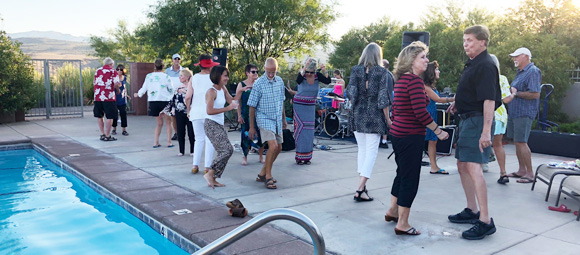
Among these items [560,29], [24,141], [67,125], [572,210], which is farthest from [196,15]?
[572,210]

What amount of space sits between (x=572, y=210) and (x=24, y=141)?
9634 mm

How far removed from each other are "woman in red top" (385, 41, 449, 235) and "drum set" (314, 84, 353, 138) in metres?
6.13

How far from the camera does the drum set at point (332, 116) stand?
1079 cm

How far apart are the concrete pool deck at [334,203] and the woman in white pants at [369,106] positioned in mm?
470

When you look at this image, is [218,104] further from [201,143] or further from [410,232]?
[410,232]

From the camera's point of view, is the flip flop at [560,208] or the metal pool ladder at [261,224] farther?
the flip flop at [560,208]

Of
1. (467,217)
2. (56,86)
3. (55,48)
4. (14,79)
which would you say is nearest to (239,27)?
(56,86)

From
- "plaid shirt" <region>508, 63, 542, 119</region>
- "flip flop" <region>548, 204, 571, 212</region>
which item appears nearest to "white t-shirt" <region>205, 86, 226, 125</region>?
"plaid shirt" <region>508, 63, 542, 119</region>

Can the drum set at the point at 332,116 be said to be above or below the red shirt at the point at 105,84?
below

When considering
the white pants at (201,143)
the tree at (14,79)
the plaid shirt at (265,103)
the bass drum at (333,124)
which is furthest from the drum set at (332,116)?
the tree at (14,79)

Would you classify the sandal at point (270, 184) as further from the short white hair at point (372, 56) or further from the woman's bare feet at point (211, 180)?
the short white hair at point (372, 56)

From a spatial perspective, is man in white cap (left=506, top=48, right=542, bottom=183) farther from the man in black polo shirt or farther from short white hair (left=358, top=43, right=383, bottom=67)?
the man in black polo shirt

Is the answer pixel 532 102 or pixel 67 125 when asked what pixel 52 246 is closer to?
pixel 532 102

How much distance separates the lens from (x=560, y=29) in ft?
47.2
